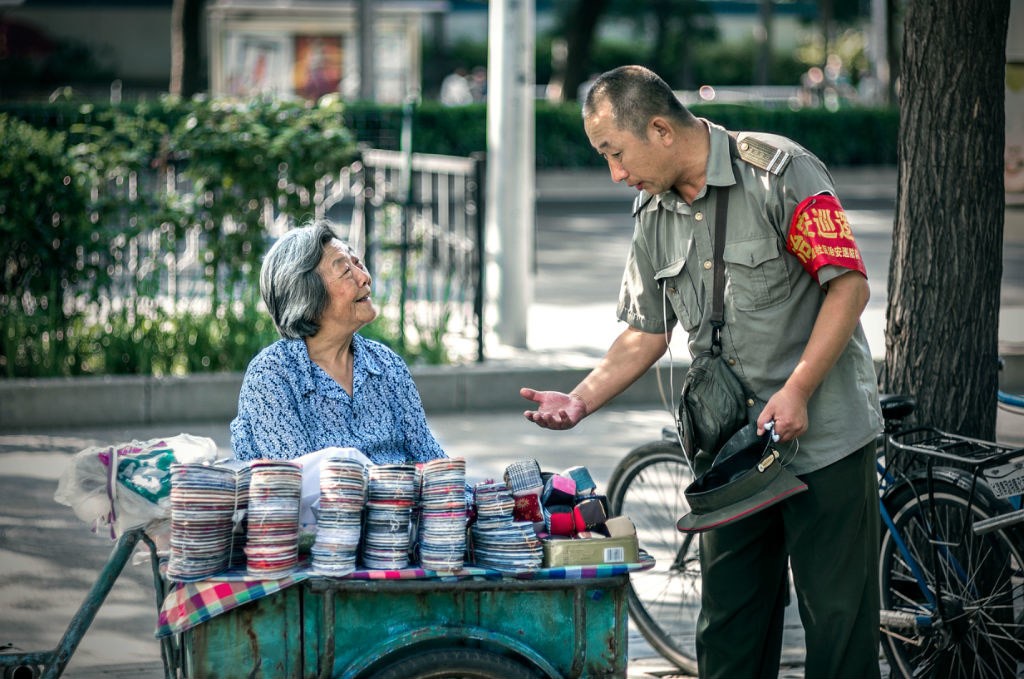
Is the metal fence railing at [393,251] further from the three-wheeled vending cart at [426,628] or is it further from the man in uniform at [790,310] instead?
the three-wheeled vending cart at [426,628]

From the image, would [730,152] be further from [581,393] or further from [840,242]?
[581,393]

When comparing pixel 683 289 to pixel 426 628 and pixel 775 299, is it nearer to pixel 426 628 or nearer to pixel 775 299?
pixel 775 299

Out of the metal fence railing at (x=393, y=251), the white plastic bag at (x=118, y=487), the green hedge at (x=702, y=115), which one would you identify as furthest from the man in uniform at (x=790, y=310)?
the green hedge at (x=702, y=115)

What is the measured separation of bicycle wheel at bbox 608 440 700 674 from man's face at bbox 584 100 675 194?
62.5 inches

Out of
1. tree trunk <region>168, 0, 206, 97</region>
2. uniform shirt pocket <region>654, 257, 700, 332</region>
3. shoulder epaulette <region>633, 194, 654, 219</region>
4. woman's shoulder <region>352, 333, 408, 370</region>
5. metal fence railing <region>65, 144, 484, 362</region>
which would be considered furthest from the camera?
tree trunk <region>168, 0, 206, 97</region>

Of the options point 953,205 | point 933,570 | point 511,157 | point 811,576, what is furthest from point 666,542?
point 511,157

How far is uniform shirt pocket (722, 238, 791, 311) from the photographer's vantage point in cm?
330

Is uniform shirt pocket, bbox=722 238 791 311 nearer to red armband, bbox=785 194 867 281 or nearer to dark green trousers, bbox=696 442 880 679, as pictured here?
red armband, bbox=785 194 867 281

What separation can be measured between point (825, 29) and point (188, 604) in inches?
1455

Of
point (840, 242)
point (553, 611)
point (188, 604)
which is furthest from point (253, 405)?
point (840, 242)

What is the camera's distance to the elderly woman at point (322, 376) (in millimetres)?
3562

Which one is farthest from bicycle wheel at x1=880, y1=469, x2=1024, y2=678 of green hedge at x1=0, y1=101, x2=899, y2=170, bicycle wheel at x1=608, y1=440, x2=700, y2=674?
green hedge at x1=0, y1=101, x2=899, y2=170

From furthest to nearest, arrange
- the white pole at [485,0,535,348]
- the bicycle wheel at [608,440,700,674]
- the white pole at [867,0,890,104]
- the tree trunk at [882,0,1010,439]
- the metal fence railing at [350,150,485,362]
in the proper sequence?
the white pole at [867,0,890,104] < the white pole at [485,0,535,348] < the metal fence railing at [350,150,485,362] < the bicycle wheel at [608,440,700,674] < the tree trunk at [882,0,1010,439]

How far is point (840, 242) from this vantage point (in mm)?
3207
